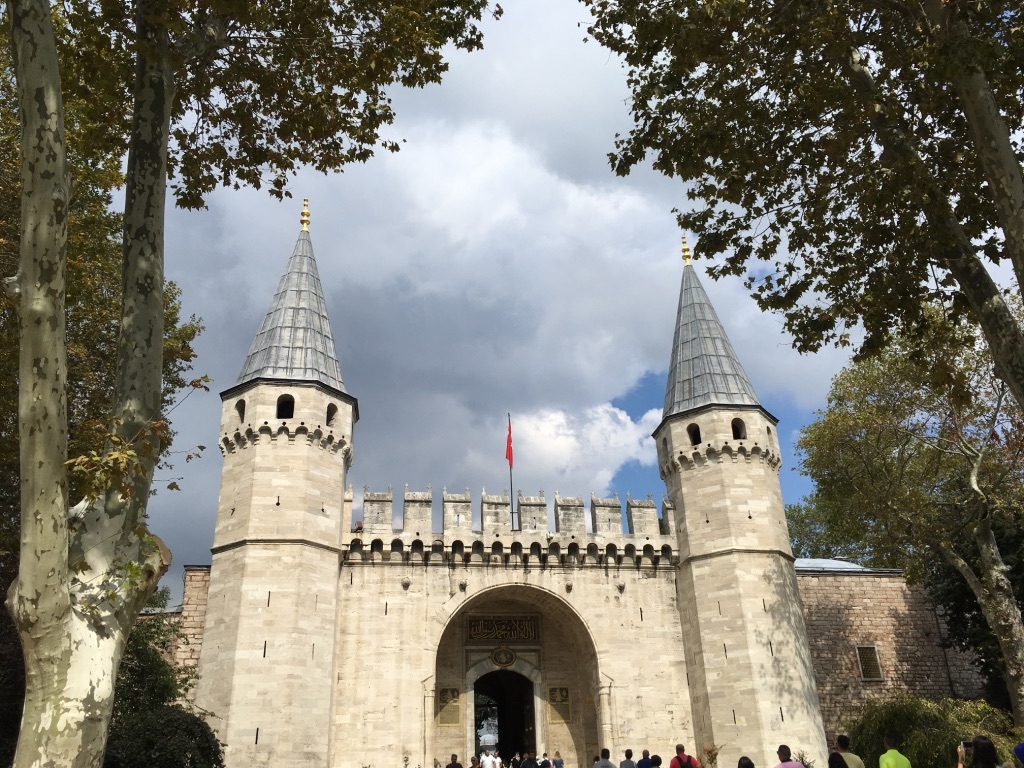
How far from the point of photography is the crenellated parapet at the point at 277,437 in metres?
19.6

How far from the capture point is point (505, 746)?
24641mm

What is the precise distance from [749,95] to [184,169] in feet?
23.4

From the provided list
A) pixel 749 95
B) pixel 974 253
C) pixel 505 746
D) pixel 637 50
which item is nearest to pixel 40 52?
pixel 637 50

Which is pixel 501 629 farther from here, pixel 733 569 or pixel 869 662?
pixel 869 662

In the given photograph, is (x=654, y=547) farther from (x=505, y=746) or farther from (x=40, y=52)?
(x=40, y=52)

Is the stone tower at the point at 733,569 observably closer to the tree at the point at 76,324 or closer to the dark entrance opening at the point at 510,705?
the dark entrance opening at the point at 510,705

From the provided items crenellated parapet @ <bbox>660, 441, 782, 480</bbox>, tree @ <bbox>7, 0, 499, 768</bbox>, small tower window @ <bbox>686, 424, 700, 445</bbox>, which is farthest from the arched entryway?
tree @ <bbox>7, 0, 499, 768</bbox>

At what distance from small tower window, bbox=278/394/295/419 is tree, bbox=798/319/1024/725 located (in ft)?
43.9

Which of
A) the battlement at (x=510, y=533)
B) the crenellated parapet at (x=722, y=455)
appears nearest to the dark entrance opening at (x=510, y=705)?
the battlement at (x=510, y=533)

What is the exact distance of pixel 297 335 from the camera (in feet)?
71.3

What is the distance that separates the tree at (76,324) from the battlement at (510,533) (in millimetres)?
5924

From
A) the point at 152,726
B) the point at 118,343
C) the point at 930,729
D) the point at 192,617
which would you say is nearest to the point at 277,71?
the point at 118,343

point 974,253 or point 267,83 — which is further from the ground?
point 267,83

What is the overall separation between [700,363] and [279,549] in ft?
40.3
